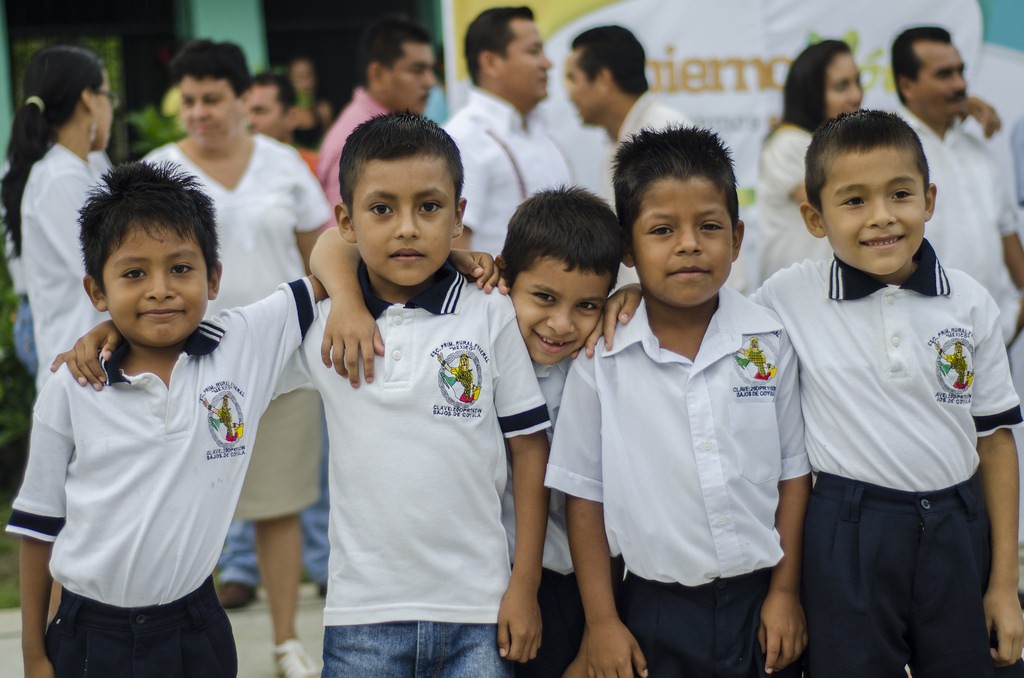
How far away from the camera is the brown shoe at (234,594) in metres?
3.95

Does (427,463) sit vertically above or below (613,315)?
below

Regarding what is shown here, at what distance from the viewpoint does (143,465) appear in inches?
84.1

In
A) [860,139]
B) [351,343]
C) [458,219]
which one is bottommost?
[351,343]

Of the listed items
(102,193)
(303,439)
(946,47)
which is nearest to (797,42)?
(946,47)

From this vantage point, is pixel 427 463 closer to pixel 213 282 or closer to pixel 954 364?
pixel 213 282

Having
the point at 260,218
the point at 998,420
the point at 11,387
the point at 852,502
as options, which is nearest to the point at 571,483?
the point at 852,502

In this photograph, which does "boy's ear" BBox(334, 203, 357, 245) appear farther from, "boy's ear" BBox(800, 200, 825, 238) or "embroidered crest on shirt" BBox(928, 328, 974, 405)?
"embroidered crest on shirt" BBox(928, 328, 974, 405)

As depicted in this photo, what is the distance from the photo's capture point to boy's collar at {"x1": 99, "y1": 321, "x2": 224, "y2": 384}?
2160mm

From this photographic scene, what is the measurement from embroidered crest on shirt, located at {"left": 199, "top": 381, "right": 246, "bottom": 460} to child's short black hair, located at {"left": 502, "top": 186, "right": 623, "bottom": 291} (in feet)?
1.99

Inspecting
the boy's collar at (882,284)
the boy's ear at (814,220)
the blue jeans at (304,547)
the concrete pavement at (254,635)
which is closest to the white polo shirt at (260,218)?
the blue jeans at (304,547)

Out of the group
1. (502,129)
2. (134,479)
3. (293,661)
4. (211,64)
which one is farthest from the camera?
(502,129)

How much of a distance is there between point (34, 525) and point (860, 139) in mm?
1800

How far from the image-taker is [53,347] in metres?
3.19

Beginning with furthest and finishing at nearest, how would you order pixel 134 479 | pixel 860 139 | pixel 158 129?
pixel 158 129, pixel 860 139, pixel 134 479
